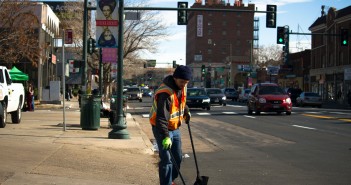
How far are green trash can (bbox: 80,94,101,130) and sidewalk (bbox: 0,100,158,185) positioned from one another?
2.54 metres

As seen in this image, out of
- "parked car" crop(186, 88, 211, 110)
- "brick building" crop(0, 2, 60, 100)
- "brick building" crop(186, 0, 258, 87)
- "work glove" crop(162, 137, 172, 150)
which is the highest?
"brick building" crop(186, 0, 258, 87)

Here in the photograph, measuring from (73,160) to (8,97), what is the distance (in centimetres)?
777

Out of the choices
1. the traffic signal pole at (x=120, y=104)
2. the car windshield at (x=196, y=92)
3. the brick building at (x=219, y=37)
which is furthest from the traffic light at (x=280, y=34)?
the brick building at (x=219, y=37)

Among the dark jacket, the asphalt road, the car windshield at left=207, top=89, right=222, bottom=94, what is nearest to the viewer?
the dark jacket

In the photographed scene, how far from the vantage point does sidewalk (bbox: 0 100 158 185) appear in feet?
27.4

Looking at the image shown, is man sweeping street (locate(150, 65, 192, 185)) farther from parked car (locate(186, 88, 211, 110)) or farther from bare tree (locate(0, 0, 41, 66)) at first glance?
parked car (locate(186, 88, 211, 110))

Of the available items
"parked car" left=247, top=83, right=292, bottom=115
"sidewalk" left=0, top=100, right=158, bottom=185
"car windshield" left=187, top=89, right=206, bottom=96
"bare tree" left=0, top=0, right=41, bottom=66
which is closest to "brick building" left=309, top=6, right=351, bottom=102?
"car windshield" left=187, top=89, right=206, bottom=96

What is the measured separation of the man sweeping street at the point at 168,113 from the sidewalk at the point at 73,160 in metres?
1.59

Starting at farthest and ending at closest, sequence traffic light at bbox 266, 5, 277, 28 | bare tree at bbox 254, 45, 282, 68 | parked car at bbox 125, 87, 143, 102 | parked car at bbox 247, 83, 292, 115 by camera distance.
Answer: bare tree at bbox 254, 45, 282, 68 → parked car at bbox 125, 87, 143, 102 → parked car at bbox 247, 83, 292, 115 → traffic light at bbox 266, 5, 277, 28

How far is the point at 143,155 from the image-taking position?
477 inches

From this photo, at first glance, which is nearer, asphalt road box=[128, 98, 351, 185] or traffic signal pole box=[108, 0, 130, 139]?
asphalt road box=[128, 98, 351, 185]

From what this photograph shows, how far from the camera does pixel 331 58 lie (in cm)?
6688

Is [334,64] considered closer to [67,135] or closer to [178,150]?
[67,135]

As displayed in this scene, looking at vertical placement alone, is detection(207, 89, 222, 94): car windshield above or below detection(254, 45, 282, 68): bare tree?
below
